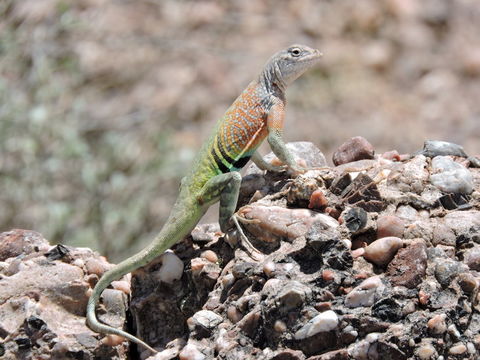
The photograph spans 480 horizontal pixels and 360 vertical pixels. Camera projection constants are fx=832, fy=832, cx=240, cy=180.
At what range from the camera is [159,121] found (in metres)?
9.30

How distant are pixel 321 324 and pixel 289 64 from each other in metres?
2.34

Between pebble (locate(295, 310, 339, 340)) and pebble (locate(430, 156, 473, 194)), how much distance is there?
987 mm

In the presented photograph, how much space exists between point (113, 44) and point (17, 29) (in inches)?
64.5

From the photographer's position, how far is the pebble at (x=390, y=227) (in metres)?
3.76

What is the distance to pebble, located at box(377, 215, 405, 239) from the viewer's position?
3.76 m

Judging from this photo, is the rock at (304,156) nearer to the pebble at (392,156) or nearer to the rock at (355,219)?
the pebble at (392,156)

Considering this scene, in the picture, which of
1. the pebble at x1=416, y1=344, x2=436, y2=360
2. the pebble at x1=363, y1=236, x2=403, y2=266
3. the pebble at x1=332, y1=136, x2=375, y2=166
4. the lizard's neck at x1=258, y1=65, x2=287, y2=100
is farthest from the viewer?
the lizard's neck at x1=258, y1=65, x2=287, y2=100

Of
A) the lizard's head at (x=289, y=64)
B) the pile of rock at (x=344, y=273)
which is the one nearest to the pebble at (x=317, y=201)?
the pile of rock at (x=344, y=273)

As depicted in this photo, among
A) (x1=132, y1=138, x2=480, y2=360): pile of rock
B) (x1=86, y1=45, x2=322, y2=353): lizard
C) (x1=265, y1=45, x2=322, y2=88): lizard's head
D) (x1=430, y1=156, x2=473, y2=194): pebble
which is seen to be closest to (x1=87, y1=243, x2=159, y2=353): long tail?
(x1=86, y1=45, x2=322, y2=353): lizard

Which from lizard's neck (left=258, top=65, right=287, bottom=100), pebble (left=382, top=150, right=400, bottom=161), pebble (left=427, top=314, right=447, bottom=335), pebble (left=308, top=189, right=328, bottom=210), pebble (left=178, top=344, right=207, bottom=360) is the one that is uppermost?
lizard's neck (left=258, top=65, right=287, bottom=100)

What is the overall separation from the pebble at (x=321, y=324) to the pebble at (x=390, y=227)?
54cm

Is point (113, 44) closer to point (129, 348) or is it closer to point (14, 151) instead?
point (14, 151)

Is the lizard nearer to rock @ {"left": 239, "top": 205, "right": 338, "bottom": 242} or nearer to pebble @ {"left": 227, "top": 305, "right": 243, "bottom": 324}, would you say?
rock @ {"left": 239, "top": 205, "right": 338, "bottom": 242}

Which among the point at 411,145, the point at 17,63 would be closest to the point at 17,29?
the point at 17,63
